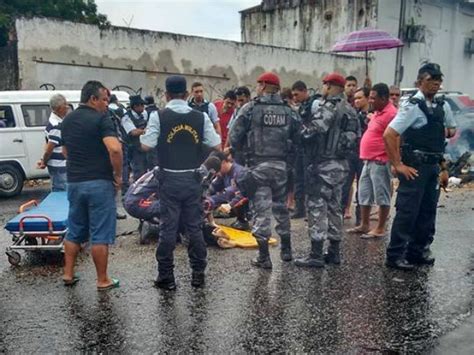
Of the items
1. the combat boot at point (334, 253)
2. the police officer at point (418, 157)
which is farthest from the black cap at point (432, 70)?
the combat boot at point (334, 253)

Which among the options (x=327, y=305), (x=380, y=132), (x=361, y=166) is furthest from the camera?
(x=361, y=166)

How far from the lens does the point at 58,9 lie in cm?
2066

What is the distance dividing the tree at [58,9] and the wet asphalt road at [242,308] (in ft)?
47.7

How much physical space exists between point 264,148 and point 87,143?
1.70m

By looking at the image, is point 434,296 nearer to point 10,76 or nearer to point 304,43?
point 10,76

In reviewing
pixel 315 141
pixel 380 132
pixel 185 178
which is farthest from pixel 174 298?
pixel 380 132

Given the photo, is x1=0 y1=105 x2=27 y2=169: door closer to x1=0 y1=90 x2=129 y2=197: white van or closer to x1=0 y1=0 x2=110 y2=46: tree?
x1=0 y1=90 x2=129 y2=197: white van

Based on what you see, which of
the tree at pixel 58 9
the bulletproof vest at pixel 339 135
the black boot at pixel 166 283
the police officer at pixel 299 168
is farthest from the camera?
the tree at pixel 58 9

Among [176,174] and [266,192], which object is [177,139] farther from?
[266,192]

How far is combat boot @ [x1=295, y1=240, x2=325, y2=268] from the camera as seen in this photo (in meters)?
5.31

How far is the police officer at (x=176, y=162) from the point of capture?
455 cm

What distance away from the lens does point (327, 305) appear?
14.3ft

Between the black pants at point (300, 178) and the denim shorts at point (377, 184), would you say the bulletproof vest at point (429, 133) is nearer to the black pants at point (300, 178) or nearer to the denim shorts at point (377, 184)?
the denim shorts at point (377, 184)

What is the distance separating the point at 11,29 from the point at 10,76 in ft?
4.06
